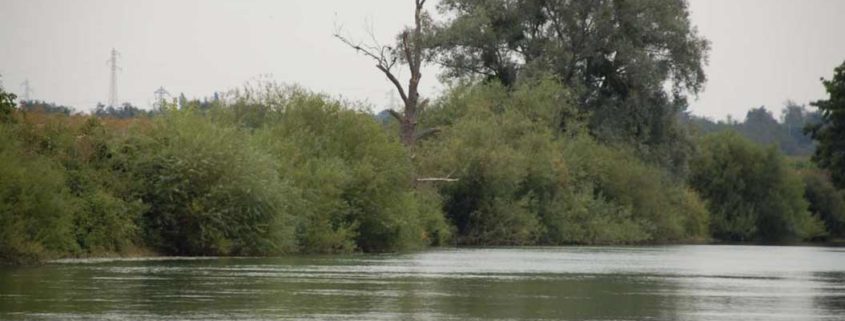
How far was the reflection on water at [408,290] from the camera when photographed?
25250 millimetres

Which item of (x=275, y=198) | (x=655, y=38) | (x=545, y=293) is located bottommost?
(x=545, y=293)

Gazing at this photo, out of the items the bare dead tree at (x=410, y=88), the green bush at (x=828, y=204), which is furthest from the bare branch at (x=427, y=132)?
the green bush at (x=828, y=204)

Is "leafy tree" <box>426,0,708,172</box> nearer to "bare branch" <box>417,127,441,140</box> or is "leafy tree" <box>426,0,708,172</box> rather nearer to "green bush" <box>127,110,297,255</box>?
"bare branch" <box>417,127,441,140</box>

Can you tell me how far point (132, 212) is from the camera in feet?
153

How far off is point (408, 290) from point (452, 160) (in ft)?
127

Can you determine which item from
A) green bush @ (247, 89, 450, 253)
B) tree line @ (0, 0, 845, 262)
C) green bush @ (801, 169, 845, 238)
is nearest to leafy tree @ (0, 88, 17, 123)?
tree line @ (0, 0, 845, 262)

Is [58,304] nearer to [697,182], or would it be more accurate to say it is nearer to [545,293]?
[545,293]

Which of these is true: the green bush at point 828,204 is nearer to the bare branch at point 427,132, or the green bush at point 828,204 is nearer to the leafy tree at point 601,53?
the leafy tree at point 601,53

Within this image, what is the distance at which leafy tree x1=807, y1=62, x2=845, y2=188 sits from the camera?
91938 mm

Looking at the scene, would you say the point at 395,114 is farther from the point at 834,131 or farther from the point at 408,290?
the point at 408,290

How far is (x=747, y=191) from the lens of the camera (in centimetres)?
11306

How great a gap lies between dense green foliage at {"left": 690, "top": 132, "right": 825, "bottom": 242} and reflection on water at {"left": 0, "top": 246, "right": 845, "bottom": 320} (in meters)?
62.7

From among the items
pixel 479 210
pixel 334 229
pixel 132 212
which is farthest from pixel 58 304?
pixel 479 210

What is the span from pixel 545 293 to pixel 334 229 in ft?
79.9
